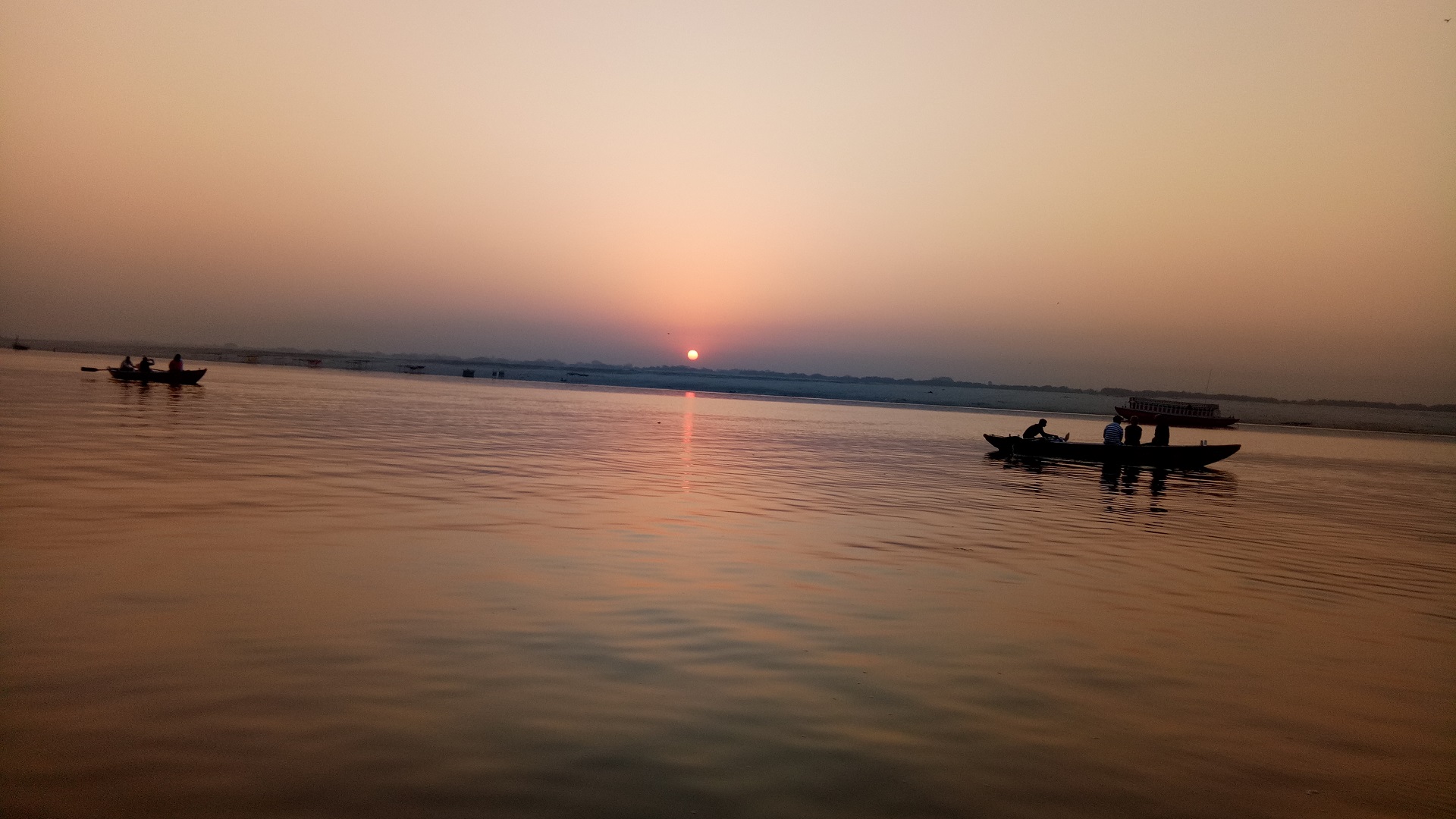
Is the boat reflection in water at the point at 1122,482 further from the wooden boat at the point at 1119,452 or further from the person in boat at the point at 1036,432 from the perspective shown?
the person in boat at the point at 1036,432

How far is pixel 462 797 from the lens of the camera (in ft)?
17.5

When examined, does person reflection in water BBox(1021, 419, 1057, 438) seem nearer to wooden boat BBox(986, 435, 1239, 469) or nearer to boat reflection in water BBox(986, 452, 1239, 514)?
wooden boat BBox(986, 435, 1239, 469)

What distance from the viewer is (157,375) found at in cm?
5712

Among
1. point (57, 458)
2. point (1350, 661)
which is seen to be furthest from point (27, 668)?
point (57, 458)

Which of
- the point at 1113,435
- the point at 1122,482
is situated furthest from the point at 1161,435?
the point at 1122,482

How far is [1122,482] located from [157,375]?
57358mm

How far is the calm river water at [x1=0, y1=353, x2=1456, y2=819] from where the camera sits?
5.74 metres

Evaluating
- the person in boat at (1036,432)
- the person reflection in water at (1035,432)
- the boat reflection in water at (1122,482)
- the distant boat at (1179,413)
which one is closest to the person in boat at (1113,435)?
the boat reflection in water at (1122,482)

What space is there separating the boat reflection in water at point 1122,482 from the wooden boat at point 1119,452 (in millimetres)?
284

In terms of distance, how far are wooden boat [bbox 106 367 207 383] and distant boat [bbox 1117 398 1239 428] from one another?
8998cm

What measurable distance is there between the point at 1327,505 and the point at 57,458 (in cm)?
3483

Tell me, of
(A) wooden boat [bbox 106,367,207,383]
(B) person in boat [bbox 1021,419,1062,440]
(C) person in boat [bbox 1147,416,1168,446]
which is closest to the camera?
(B) person in boat [bbox 1021,419,1062,440]

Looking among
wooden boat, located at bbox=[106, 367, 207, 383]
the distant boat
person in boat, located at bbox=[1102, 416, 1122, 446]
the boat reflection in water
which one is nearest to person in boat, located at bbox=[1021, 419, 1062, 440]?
the boat reflection in water

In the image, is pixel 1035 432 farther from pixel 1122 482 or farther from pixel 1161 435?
pixel 1122 482
